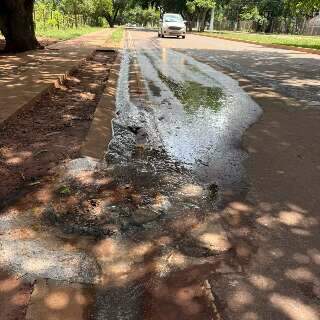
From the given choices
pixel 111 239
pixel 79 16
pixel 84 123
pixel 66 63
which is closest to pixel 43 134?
pixel 84 123

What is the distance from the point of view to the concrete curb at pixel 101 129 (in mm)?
5125

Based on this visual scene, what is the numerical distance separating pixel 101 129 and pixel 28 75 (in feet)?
14.0

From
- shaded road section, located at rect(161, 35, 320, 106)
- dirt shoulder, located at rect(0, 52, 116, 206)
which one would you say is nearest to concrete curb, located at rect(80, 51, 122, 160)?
dirt shoulder, located at rect(0, 52, 116, 206)

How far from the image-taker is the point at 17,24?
47.3 feet

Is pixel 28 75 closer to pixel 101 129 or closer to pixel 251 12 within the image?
pixel 101 129

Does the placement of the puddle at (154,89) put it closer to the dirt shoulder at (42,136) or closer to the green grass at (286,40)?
the dirt shoulder at (42,136)

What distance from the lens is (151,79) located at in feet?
35.9

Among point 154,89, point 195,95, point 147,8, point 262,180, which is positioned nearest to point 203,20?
point 147,8

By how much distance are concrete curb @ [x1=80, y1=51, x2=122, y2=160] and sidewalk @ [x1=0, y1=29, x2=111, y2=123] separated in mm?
1099

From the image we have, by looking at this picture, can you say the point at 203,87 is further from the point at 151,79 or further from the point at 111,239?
the point at 111,239

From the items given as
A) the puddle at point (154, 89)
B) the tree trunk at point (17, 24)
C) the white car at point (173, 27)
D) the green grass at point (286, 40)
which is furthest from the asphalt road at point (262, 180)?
the white car at point (173, 27)

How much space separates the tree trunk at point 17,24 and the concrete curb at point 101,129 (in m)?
6.78

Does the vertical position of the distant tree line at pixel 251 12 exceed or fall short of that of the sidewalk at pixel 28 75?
it falls short

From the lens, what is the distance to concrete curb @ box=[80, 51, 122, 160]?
5125mm
